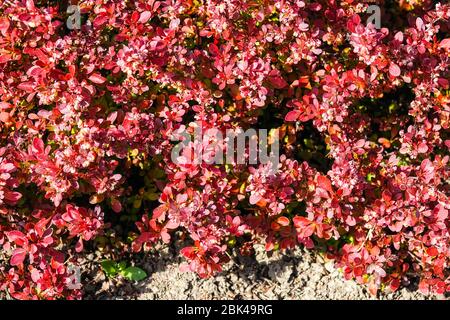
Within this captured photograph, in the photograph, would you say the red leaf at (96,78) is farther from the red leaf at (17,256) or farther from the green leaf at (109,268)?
the green leaf at (109,268)

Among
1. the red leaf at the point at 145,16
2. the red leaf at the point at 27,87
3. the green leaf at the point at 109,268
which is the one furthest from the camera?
the green leaf at the point at 109,268

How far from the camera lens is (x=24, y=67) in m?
2.73

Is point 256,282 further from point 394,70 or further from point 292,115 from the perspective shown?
point 394,70

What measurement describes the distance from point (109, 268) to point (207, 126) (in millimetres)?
1059

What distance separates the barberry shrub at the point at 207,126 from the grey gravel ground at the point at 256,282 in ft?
0.77

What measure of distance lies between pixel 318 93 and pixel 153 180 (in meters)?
0.96

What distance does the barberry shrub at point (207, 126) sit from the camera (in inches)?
102

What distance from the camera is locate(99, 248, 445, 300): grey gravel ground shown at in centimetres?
314

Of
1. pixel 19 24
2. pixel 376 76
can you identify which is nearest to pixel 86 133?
pixel 19 24

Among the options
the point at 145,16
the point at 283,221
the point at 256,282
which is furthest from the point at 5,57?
the point at 256,282

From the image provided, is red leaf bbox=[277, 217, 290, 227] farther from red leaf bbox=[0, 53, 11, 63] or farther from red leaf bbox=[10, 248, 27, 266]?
red leaf bbox=[0, 53, 11, 63]

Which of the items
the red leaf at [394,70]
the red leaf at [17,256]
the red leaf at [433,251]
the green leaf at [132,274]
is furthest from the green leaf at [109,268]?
the red leaf at [394,70]

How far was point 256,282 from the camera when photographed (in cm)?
318

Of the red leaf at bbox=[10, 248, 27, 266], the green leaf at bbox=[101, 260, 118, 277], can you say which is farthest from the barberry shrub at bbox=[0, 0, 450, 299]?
the green leaf at bbox=[101, 260, 118, 277]
